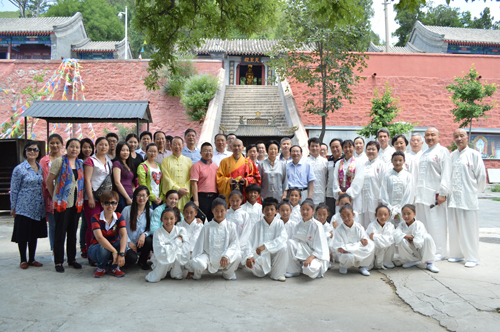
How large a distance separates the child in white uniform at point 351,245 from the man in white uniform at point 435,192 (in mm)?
1184

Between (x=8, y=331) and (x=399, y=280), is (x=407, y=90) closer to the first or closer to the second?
(x=399, y=280)

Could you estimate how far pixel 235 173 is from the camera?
16.6 ft

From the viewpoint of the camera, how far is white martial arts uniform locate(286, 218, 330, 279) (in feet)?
14.1

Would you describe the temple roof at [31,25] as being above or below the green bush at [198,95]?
above

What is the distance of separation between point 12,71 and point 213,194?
16.8 meters

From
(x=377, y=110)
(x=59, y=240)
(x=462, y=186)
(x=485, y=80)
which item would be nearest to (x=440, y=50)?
(x=485, y=80)

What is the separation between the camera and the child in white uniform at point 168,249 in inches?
163

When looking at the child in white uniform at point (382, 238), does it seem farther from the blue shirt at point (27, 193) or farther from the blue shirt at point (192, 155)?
the blue shirt at point (27, 193)

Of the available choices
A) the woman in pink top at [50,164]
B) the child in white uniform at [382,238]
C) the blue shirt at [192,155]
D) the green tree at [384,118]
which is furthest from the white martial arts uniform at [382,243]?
the green tree at [384,118]

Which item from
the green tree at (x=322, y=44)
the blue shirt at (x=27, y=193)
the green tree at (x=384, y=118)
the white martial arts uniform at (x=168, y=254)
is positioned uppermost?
the green tree at (x=322, y=44)

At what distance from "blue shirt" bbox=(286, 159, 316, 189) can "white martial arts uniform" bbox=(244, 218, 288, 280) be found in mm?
1123

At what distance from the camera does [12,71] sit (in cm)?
1720

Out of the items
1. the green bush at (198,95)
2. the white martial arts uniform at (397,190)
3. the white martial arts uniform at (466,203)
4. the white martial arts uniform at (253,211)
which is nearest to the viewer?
the white martial arts uniform at (466,203)

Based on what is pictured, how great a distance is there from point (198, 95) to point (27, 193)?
11115mm
